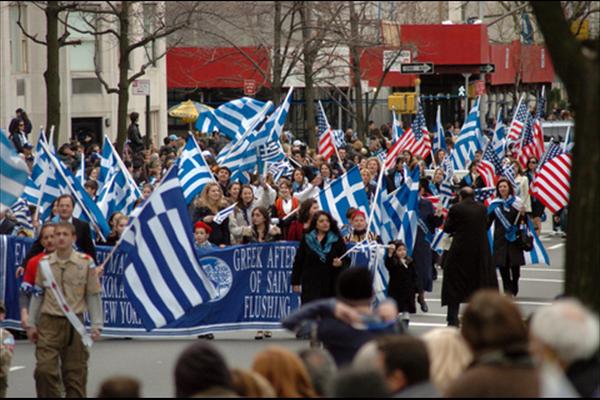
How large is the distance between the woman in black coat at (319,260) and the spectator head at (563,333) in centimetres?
834

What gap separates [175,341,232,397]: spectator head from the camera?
6969 mm

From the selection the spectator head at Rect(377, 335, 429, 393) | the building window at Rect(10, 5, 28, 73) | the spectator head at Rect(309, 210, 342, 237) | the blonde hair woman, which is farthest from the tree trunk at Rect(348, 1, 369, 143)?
the spectator head at Rect(377, 335, 429, 393)

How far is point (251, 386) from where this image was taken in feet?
23.8

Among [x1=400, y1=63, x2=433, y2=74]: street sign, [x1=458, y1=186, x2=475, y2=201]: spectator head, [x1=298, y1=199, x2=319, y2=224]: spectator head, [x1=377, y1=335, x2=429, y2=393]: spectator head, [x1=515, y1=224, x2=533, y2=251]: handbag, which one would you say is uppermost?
[x1=400, y1=63, x2=433, y2=74]: street sign

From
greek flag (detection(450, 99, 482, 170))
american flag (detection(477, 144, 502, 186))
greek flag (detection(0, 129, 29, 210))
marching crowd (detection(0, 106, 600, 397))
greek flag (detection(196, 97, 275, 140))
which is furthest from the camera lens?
greek flag (detection(450, 99, 482, 170))

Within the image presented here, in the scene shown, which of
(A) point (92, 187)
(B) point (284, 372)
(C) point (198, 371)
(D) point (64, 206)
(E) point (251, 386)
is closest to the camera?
(C) point (198, 371)

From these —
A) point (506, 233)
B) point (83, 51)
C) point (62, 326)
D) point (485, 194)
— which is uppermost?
point (83, 51)

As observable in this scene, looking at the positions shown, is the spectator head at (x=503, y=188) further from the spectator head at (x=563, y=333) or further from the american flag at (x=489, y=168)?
the spectator head at (x=563, y=333)

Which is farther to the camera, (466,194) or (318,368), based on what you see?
(466,194)

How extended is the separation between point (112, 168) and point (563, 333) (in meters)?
13.6

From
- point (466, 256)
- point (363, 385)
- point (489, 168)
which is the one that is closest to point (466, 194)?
point (466, 256)

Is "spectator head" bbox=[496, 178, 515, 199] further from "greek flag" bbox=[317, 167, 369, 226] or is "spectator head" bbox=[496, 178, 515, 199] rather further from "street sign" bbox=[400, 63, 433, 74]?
"street sign" bbox=[400, 63, 433, 74]

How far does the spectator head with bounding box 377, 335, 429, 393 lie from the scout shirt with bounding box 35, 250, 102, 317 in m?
5.38

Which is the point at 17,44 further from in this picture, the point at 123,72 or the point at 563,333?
the point at 563,333
